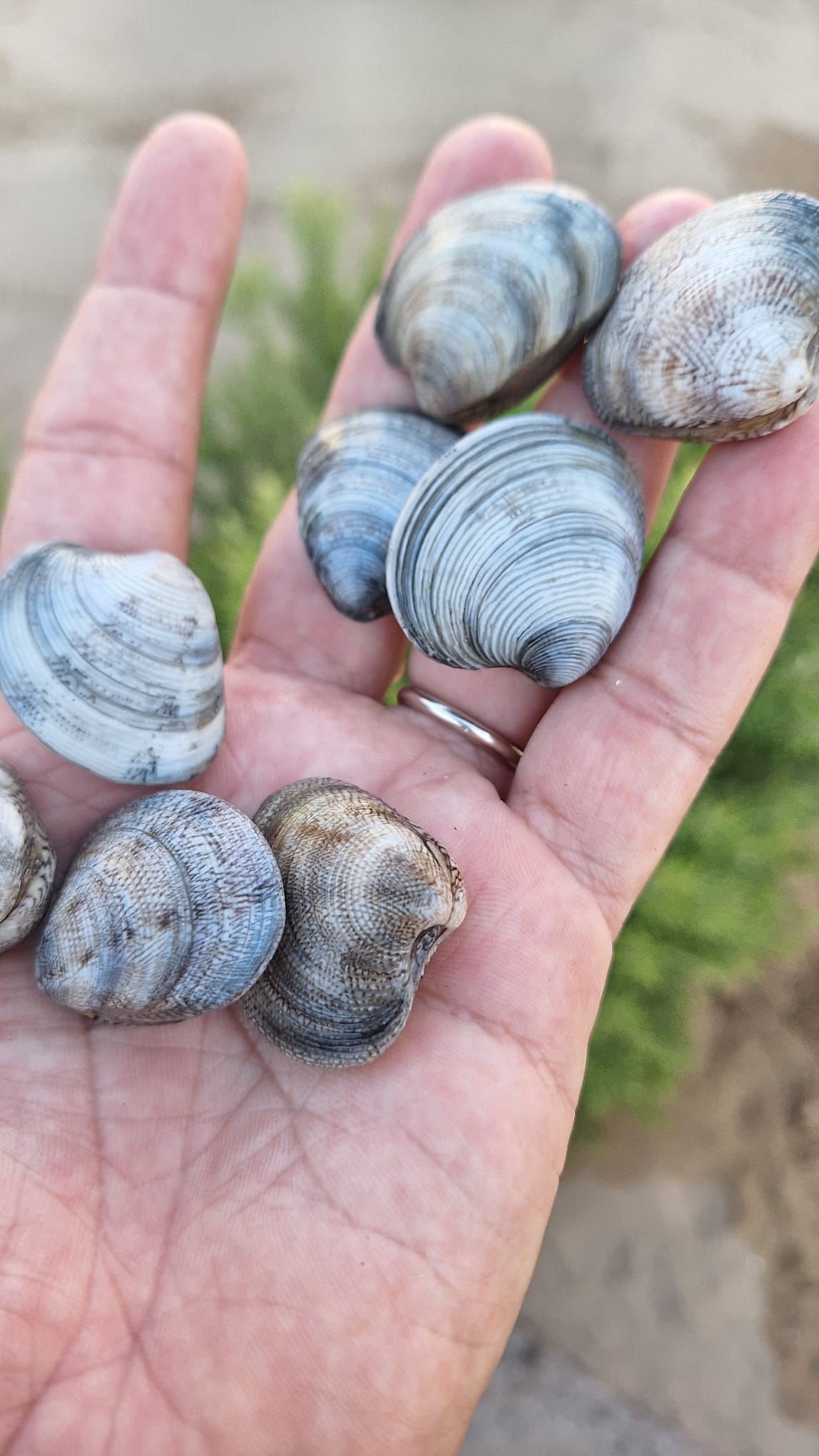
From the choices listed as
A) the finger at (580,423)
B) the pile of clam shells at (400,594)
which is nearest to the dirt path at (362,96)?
the finger at (580,423)

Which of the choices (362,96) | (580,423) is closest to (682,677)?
(580,423)

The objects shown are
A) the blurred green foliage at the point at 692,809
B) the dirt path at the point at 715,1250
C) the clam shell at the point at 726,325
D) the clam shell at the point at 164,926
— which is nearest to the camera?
the clam shell at the point at 164,926

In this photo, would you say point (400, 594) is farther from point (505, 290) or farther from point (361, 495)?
point (505, 290)

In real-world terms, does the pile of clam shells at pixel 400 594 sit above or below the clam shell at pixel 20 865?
above

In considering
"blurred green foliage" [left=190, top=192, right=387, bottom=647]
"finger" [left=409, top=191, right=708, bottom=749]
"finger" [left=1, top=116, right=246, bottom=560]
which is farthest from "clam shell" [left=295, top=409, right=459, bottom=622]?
"blurred green foliage" [left=190, top=192, right=387, bottom=647]

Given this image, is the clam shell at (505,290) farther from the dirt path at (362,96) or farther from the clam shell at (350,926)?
the dirt path at (362,96)

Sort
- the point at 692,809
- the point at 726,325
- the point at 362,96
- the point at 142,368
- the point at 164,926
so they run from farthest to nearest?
the point at 362,96 < the point at 692,809 < the point at 142,368 < the point at 726,325 < the point at 164,926

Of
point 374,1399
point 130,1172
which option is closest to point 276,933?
point 130,1172
